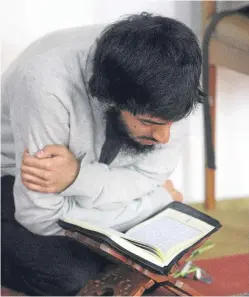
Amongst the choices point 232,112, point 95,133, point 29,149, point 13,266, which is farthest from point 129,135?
point 232,112

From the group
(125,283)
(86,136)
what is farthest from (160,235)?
(86,136)

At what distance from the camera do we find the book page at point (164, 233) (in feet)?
3.47

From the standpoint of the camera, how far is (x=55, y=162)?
106 cm

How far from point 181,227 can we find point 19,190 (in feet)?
1.06

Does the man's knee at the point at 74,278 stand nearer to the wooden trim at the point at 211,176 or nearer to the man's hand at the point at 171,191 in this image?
the man's hand at the point at 171,191

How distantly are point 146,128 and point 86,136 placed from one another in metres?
0.15

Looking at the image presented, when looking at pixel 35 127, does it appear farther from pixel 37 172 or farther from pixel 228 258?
pixel 228 258

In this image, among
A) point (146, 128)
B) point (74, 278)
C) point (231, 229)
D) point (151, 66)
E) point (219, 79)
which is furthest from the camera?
point (219, 79)

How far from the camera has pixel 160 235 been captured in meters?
1.09

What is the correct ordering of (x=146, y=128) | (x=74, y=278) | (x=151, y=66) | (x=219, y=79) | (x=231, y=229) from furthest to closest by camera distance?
(x=219, y=79) → (x=231, y=229) → (x=74, y=278) → (x=146, y=128) → (x=151, y=66)

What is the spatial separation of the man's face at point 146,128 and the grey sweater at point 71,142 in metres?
0.07

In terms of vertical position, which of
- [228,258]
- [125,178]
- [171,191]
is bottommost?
[228,258]

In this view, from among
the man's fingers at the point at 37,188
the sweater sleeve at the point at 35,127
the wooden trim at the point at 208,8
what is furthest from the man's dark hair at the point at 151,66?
the wooden trim at the point at 208,8

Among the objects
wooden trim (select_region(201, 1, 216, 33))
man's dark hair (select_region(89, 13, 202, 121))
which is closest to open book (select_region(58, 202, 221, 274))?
man's dark hair (select_region(89, 13, 202, 121))
